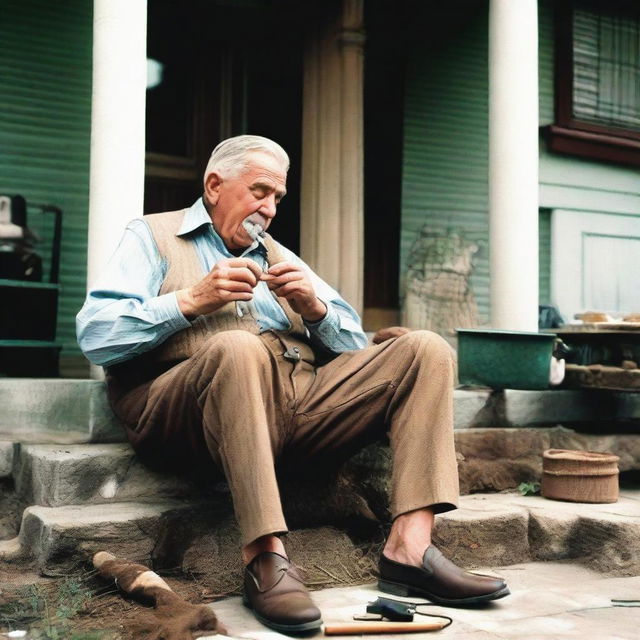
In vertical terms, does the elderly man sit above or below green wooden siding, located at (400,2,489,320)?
below

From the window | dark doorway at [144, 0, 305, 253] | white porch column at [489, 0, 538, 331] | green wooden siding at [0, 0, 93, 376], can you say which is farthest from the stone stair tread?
the window

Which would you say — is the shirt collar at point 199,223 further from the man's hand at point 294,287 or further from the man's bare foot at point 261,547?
the man's bare foot at point 261,547

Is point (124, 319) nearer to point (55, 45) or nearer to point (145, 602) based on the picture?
point (145, 602)

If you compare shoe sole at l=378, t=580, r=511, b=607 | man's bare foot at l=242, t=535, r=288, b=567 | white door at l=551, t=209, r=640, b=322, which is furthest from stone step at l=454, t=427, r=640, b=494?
white door at l=551, t=209, r=640, b=322

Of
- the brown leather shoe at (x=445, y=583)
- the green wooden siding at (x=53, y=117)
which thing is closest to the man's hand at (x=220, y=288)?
the brown leather shoe at (x=445, y=583)

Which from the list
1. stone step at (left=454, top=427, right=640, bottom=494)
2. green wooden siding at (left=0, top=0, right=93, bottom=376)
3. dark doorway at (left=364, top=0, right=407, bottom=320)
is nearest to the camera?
stone step at (left=454, top=427, right=640, bottom=494)

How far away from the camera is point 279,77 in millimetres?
6438

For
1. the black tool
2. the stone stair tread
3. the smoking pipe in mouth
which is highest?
the smoking pipe in mouth

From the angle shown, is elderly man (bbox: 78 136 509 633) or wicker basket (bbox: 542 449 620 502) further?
wicker basket (bbox: 542 449 620 502)

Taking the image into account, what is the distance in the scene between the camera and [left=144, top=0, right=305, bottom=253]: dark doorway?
600 cm

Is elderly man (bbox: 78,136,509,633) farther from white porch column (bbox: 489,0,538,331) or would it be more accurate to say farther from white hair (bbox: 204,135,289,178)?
white porch column (bbox: 489,0,538,331)

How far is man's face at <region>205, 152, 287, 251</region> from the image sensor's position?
287 centimetres

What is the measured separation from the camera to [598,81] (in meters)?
6.96

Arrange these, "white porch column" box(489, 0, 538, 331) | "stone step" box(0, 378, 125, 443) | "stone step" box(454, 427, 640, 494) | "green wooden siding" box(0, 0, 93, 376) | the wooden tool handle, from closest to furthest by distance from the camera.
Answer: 1. the wooden tool handle
2. "stone step" box(0, 378, 125, 443)
3. "stone step" box(454, 427, 640, 494)
4. "white porch column" box(489, 0, 538, 331)
5. "green wooden siding" box(0, 0, 93, 376)
